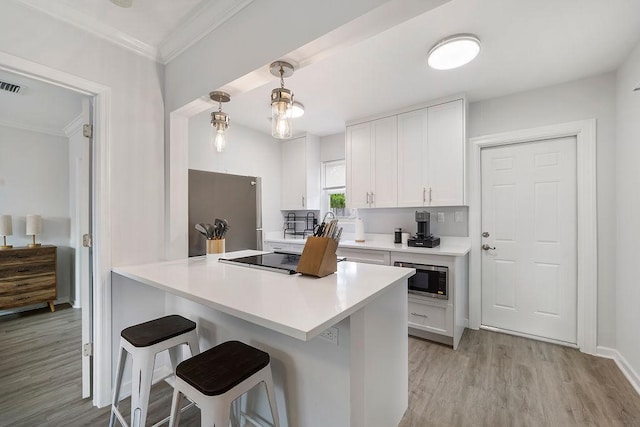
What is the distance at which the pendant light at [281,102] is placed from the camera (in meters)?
1.42

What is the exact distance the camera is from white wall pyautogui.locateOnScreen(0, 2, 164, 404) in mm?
1560

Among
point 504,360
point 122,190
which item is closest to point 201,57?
point 122,190

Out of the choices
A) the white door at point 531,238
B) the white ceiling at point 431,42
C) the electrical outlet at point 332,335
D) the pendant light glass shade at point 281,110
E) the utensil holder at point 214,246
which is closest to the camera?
the electrical outlet at point 332,335

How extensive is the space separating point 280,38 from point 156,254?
5.59 feet

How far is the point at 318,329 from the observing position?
31.3 inches

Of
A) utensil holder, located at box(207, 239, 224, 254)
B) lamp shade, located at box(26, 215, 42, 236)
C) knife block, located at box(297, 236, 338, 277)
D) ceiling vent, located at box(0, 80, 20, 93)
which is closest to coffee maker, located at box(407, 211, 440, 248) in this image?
knife block, located at box(297, 236, 338, 277)

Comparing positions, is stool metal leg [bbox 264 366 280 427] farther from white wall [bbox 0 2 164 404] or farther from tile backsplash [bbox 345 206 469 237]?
tile backsplash [bbox 345 206 469 237]

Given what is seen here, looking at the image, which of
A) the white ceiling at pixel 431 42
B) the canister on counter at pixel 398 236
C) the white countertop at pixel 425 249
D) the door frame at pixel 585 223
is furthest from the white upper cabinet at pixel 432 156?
the door frame at pixel 585 223

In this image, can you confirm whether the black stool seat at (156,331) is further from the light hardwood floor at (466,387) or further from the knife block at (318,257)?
the knife block at (318,257)

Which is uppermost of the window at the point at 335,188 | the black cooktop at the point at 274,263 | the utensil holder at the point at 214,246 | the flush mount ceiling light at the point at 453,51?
the flush mount ceiling light at the point at 453,51

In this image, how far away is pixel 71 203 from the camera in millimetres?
3830

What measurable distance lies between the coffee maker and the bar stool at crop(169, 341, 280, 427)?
210cm

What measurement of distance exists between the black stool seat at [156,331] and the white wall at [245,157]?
2.03 metres

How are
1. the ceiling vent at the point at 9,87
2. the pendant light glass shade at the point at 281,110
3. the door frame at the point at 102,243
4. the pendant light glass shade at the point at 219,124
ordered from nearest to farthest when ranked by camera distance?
the pendant light glass shade at the point at 281,110, the door frame at the point at 102,243, the pendant light glass shade at the point at 219,124, the ceiling vent at the point at 9,87
